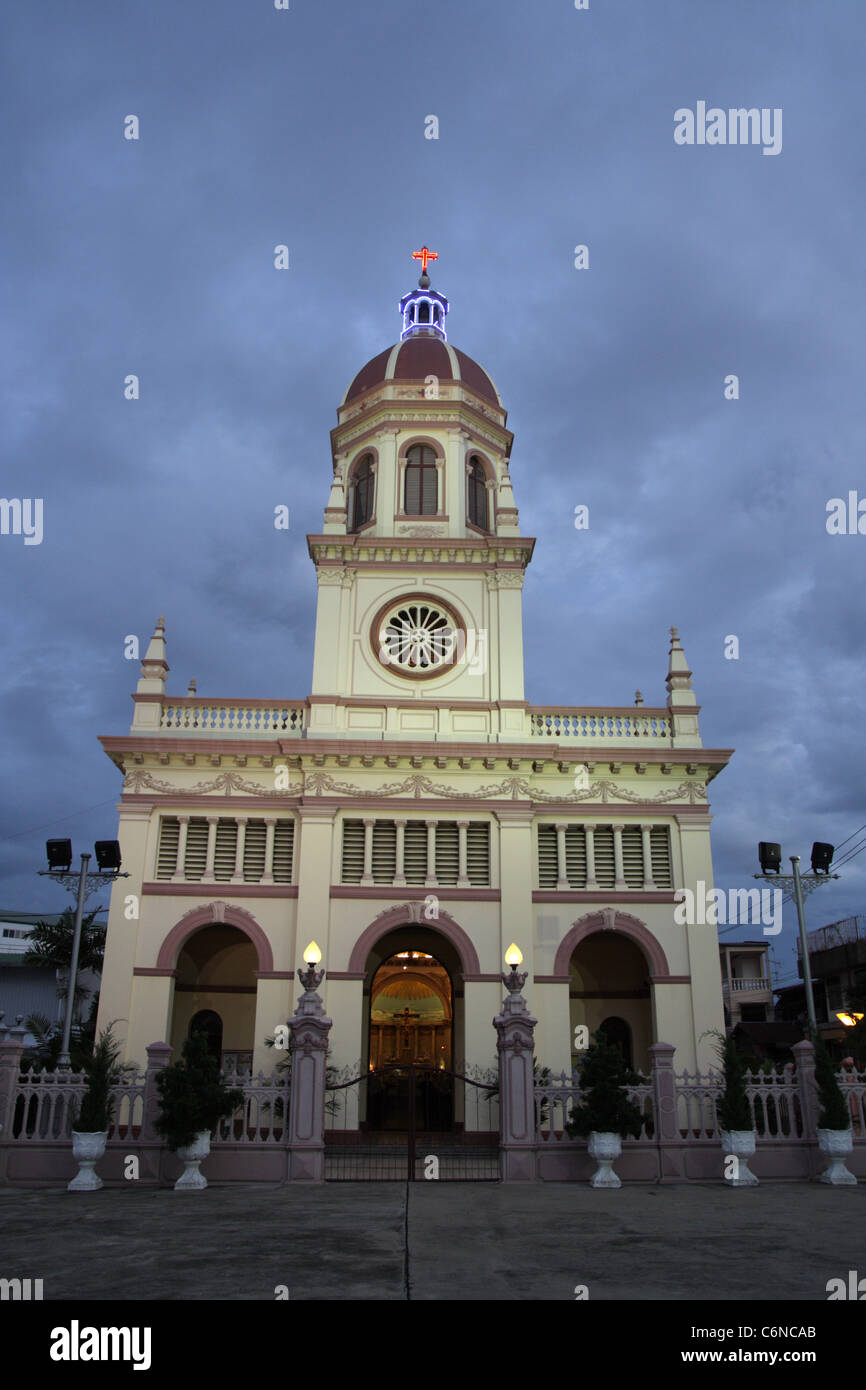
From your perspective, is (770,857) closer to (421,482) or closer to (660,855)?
(660,855)

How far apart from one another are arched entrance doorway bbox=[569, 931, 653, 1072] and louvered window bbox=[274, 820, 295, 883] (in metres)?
8.69

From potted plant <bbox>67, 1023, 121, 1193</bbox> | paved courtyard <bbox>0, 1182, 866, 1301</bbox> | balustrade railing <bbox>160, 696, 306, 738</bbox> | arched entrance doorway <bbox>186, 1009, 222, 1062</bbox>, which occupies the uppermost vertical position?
balustrade railing <bbox>160, 696, 306, 738</bbox>

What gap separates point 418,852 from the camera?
26.7m

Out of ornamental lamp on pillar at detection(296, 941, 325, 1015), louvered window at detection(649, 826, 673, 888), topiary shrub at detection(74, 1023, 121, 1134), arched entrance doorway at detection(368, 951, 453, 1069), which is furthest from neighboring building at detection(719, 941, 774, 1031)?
topiary shrub at detection(74, 1023, 121, 1134)

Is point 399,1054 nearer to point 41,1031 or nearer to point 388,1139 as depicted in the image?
point 388,1139

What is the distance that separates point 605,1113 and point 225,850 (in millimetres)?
13311

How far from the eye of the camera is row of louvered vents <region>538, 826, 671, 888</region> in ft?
88.8

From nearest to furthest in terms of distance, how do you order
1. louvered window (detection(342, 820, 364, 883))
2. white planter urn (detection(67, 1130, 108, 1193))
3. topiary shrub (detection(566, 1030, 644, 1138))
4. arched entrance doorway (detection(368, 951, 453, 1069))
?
white planter urn (detection(67, 1130, 108, 1193))
topiary shrub (detection(566, 1030, 644, 1138))
louvered window (detection(342, 820, 364, 883))
arched entrance doorway (detection(368, 951, 453, 1069))

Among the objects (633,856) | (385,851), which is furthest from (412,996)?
(633,856)

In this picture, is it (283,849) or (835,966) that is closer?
(283,849)

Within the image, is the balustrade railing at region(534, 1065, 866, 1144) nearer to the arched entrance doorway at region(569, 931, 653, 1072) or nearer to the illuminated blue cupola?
the arched entrance doorway at region(569, 931, 653, 1072)

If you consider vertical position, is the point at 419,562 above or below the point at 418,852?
above

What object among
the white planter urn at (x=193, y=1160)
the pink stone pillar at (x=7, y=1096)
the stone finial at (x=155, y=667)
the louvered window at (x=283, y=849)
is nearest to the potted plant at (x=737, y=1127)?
the white planter urn at (x=193, y=1160)

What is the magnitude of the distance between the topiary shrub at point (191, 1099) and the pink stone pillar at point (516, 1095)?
5.01m
